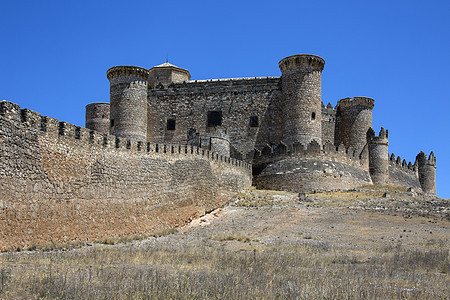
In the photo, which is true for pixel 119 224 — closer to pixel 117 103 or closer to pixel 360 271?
pixel 360 271

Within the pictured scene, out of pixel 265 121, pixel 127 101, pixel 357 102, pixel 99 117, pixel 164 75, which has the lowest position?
pixel 265 121

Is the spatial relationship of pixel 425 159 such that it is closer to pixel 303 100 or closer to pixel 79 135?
pixel 303 100

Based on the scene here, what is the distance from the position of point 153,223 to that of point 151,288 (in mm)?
12184

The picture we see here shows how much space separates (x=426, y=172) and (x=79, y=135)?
130 ft

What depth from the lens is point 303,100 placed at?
112 feet

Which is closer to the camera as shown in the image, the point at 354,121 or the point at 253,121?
the point at 253,121

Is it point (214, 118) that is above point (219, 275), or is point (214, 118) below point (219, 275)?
above

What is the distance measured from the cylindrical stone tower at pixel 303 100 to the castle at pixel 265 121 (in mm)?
64

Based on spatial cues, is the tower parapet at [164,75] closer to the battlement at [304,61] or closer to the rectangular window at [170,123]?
the rectangular window at [170,123]

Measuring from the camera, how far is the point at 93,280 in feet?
30.0

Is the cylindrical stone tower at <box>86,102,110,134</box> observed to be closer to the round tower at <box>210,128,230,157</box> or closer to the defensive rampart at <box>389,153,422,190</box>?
the round tower at <box>210,128,230,157</box>

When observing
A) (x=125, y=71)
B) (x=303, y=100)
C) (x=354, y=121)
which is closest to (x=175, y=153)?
(x=303, y=100)

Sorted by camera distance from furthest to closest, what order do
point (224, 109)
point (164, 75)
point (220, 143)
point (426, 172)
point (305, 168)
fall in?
1. point (426, 172)
2. point (164, 75)
3. point (224, 109)
4. point (305, 168)
5. point (220, 143)

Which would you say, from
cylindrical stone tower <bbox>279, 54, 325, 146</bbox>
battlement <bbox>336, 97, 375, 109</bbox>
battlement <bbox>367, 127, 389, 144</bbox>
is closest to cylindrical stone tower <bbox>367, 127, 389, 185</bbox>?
battlement <bbox>367, 127, 389, 144</bbox>
